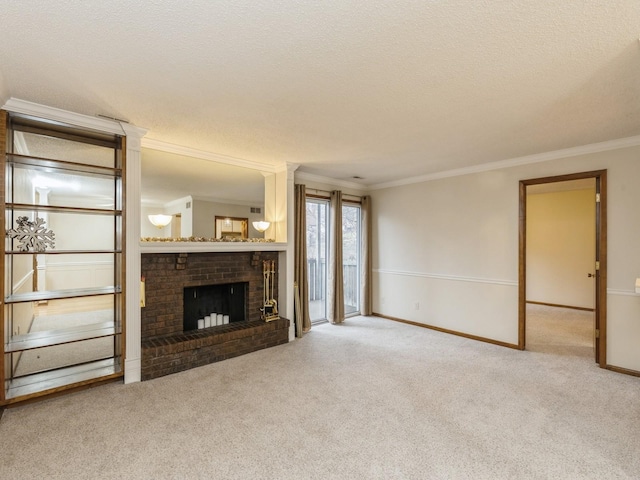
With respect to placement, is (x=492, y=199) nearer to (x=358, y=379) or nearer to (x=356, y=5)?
(x=358, y=379)

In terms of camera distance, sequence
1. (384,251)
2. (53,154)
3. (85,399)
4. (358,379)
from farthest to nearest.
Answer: (384,251) → (358,379) → (53,154) → (85,399)

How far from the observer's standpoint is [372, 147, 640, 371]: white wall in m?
3.34

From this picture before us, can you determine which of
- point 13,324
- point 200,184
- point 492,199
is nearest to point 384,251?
point 492,199

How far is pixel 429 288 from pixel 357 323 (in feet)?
4.35

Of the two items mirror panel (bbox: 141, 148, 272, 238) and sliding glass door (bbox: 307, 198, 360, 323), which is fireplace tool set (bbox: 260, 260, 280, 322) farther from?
sliding glass door (bbox: 307, 198, 360, 323)

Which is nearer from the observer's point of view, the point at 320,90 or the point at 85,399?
the point at 320,90

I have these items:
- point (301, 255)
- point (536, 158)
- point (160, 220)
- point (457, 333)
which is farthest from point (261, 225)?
point (536, 158)

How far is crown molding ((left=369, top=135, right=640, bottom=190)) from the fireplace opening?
3.32 m

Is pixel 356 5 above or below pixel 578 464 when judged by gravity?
above

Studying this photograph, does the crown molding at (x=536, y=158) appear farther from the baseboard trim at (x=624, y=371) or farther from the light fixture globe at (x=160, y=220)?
the light fixture globe at (x=160, y=220)

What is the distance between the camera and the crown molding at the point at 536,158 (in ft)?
11.0

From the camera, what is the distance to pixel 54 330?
9.86 ft

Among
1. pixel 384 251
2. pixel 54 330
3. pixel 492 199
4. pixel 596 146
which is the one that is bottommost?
pixel 54 330

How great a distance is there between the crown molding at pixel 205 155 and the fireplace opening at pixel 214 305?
161 cm
